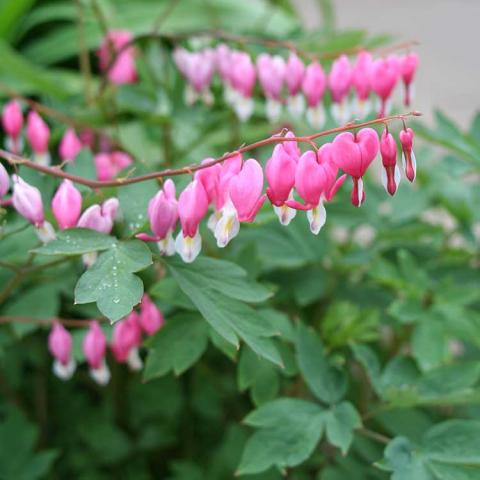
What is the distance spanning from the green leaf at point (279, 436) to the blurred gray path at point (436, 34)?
Result: 333cm

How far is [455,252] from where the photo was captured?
5.66 ft

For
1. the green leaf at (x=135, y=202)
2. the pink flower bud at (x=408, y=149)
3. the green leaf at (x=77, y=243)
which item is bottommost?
the green leaf at (x=135, y=202)

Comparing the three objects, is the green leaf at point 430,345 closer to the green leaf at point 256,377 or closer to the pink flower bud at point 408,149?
the green leaf at point 256,377

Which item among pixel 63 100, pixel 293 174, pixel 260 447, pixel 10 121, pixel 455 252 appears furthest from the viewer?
pixel 63 100

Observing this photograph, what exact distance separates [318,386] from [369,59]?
0.64 meters

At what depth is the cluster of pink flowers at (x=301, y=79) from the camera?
141 centimetres

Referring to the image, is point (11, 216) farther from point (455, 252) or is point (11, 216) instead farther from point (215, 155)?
point (455, 252)

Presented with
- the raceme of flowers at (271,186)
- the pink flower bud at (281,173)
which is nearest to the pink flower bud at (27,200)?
the raceme of flowers at (271,186)

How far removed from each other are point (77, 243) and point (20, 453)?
2.14ft

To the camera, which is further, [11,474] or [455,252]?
[455,252]

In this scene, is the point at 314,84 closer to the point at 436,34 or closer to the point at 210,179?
the point at 210,179

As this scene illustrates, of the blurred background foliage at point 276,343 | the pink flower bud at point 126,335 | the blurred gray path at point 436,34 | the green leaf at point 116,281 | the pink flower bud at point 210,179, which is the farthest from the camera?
the blurred gray path at point 436,34

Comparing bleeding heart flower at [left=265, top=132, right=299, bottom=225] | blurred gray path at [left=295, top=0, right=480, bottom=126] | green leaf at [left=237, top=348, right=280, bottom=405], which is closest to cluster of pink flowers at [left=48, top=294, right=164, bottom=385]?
green leaf at [left=237, top=348, right=280, bottom=405]

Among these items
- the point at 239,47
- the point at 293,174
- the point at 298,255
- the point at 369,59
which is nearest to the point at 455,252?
the point at 298,255
